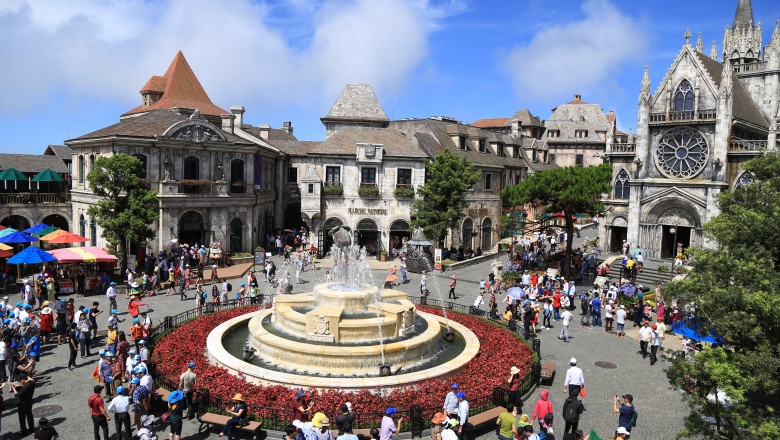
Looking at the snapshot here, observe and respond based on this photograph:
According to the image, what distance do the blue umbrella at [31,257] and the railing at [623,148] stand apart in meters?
41.9

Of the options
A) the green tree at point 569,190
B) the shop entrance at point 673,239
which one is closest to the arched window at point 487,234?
the green tree at point 569,190

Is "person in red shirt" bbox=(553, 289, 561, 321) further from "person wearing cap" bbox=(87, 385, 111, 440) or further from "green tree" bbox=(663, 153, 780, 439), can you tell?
"person wearing cap" bbox=(87, 385, 111, 440)

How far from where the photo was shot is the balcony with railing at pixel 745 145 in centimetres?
3653

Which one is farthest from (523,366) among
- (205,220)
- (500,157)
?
(500,157)

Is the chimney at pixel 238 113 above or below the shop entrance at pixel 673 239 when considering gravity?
above

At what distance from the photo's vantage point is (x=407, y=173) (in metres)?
45.8

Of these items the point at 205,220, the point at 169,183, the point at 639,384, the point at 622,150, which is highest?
the point at 622,150

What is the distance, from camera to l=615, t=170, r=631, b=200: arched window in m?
45.5

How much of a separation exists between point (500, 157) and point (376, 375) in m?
45.6

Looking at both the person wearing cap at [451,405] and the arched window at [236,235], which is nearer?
the person wearing cap at [451,405]

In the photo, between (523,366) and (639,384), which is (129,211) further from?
(639,384)

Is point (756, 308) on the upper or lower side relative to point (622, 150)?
lower

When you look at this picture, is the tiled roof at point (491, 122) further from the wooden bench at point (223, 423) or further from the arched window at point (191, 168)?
the wooden bench at point (223, 423)

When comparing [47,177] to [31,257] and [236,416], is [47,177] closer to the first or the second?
[31,257]
